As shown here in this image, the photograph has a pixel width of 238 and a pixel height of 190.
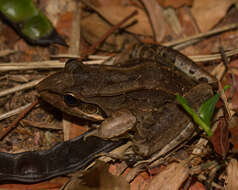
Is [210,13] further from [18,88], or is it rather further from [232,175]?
[18,88]

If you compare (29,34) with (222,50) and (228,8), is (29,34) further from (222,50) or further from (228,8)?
(228,8)

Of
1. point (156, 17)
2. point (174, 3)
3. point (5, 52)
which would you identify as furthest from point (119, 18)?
point (5, 52)

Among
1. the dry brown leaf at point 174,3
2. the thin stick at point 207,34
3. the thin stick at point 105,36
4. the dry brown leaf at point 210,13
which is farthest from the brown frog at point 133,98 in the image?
the dry brown leaf at point 174,3

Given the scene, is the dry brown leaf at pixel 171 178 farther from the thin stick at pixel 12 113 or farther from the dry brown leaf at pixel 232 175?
the thin stick at pixel 12 113

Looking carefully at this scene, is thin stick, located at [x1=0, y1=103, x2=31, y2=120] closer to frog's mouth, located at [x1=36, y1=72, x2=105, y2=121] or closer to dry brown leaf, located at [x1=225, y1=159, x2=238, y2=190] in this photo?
frog's mouth, located at [x1=36, y1=72, x2=105, y2=121]

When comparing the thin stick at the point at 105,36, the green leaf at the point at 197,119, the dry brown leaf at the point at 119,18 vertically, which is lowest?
the green leaf at the point at 197,119

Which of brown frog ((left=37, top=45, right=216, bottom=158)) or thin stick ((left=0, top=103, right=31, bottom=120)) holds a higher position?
thin stick ((left=0, top=103, right=31, bottom=120))

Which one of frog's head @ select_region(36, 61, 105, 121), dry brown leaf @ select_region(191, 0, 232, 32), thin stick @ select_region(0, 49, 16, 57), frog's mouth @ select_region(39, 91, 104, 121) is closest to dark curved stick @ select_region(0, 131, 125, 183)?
frog's mouth @ select_region(39, 91, 104, 121)
